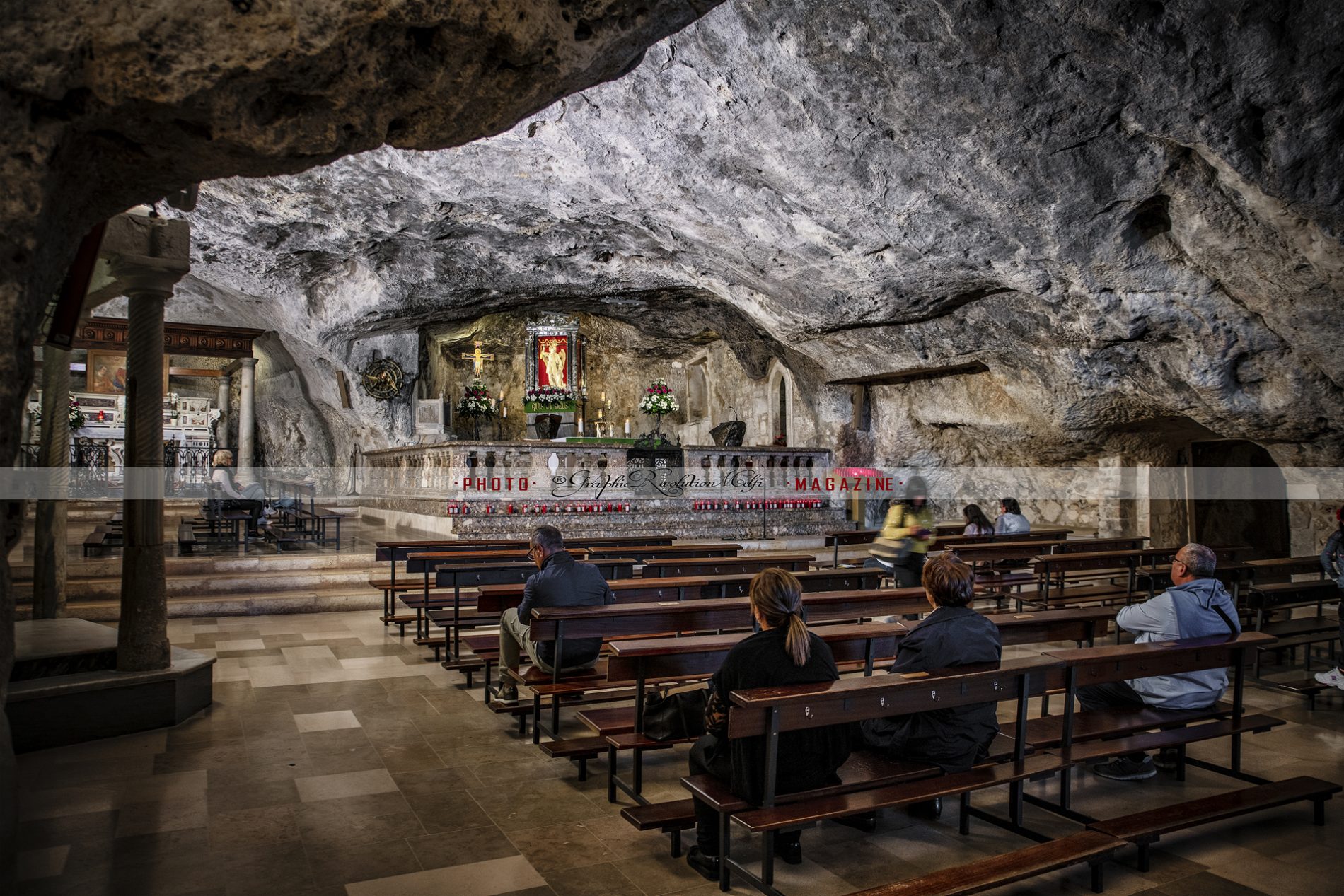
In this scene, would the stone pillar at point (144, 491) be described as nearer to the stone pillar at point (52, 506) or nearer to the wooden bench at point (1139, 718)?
the stone pillar at point (52, 506)

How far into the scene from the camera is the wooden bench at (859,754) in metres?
2.77

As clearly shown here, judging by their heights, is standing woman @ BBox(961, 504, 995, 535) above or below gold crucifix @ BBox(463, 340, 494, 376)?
below

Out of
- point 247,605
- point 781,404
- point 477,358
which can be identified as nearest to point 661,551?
point 247,605

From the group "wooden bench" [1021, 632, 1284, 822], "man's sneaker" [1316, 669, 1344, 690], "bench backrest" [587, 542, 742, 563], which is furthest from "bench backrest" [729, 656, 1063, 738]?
"bench backrest" [587, 542, 742, 563]

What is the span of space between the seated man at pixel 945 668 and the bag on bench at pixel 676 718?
0.71 m

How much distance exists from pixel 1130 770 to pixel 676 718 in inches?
87.1

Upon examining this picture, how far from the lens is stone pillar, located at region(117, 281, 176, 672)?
4.93 m

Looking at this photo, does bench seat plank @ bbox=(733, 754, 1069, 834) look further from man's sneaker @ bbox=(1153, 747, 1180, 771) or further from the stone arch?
the stone arch

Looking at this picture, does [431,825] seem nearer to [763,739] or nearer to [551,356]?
[763,739]

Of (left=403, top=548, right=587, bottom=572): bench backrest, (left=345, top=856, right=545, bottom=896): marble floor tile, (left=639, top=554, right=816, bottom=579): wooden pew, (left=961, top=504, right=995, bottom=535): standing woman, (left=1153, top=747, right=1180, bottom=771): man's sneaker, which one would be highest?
(left=961, top=504, right=995, bottom=535): standing woman

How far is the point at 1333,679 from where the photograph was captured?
5594mm

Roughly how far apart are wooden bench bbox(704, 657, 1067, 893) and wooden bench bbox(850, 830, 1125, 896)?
0.31 meters

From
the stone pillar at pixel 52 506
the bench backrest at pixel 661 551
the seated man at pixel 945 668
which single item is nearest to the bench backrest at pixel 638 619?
the seated man at pixel 945 668

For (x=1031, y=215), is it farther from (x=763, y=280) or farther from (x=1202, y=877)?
(x=1202, y=877)
